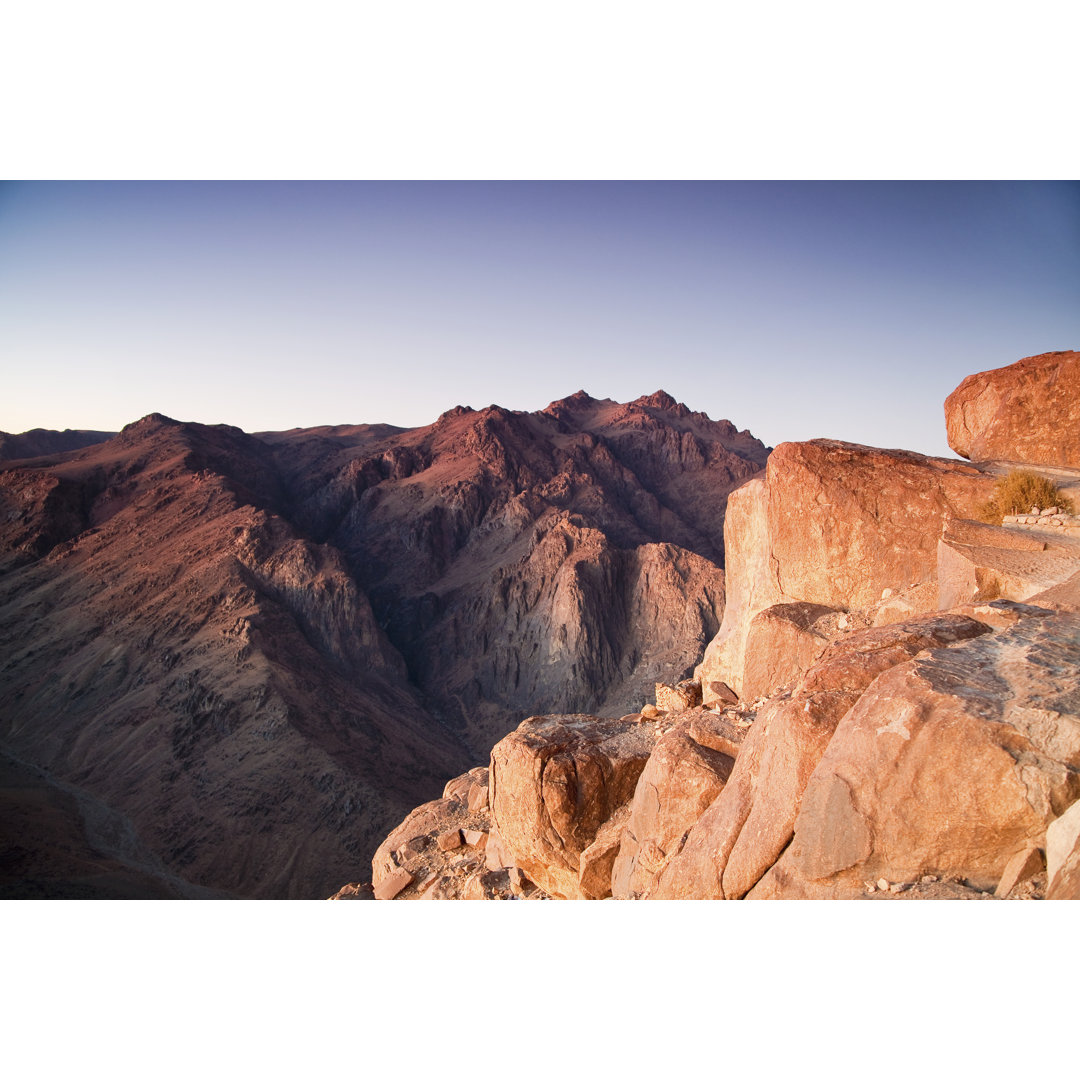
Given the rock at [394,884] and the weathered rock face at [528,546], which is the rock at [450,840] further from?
the weathered rock face at [528,546]

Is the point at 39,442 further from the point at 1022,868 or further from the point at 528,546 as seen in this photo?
the point at 1022,868

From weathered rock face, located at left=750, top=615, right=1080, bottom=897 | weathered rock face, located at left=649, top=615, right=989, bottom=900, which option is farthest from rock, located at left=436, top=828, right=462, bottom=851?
weathered rock face, located at left=750, top=615, right=1080, bottom=897

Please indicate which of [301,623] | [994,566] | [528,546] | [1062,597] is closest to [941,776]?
[1062,597]

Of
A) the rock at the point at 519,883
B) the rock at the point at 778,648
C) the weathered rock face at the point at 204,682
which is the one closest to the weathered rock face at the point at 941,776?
the rock at the point at 778,648

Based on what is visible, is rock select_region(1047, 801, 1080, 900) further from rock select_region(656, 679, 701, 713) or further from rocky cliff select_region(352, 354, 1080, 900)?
rock select_region(656, 679, 701, 713)

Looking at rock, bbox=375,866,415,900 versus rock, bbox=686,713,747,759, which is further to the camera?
rock, bbox=375,866,415,900

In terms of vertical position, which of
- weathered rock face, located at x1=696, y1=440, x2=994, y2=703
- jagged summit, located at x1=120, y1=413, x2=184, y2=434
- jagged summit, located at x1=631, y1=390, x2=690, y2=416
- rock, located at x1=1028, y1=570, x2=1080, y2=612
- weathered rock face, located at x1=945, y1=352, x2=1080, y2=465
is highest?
jagged summit, located at x1=631, y1=390, x2=690, y2=416
